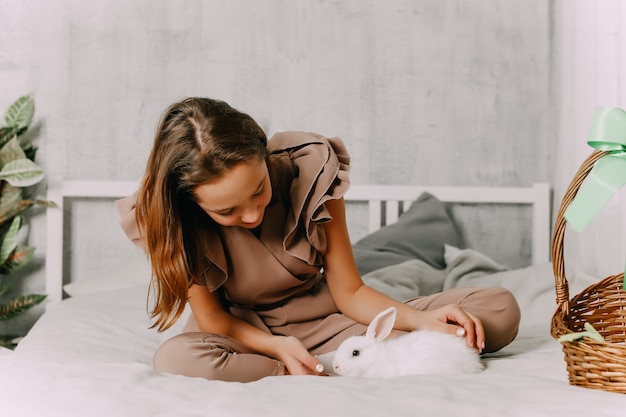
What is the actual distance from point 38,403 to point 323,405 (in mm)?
344

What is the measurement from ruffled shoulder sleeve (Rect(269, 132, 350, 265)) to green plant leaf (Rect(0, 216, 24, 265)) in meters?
1.16

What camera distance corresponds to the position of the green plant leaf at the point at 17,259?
2.12 metres

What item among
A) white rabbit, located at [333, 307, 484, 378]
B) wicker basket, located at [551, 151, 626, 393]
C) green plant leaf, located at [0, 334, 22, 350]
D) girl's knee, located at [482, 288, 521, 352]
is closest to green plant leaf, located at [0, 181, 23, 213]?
green plant leaf, located at [0, 334, 22, 350]

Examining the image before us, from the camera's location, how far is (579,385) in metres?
0.89

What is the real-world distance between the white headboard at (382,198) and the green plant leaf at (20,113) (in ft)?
0.63

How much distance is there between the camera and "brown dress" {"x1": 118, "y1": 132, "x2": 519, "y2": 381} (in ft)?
3.96

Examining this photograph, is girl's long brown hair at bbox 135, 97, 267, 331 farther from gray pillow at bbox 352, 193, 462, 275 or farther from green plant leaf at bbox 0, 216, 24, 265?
green plant leaf at bbox 0, 216, 24, 265

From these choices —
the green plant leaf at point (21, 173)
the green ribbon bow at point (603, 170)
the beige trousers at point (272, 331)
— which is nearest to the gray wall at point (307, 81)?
the green plant leaf at point (21, 173)

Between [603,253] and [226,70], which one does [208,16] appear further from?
[603,253]

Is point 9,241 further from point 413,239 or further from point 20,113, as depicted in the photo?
point 413,239

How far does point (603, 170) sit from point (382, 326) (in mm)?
413

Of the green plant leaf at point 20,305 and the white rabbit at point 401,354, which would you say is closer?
the white rabbit at point 401,354

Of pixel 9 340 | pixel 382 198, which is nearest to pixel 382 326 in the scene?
pixel 382 198

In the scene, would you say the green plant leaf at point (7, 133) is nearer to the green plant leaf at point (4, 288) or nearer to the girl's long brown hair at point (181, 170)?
the green plant leaf at point (4, 288)
